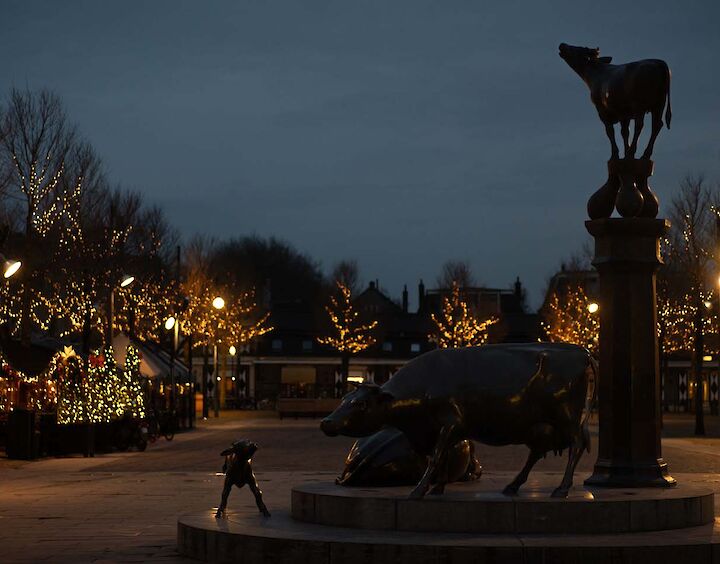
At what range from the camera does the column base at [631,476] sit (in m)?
15.6

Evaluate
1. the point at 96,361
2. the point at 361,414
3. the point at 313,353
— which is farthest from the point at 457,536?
the point at 313,353

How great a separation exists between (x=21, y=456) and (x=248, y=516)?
55.9ft

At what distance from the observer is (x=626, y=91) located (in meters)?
16.5

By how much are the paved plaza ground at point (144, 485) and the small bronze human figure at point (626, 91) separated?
6.11 meters

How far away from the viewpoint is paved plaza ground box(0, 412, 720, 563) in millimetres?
14812

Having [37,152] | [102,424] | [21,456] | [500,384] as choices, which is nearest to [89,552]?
[500,384]

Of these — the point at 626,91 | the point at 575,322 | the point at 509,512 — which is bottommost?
the point at 509,512

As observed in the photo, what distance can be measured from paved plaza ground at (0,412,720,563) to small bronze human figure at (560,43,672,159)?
6114 millimetres

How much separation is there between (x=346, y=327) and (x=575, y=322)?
69.8 ft

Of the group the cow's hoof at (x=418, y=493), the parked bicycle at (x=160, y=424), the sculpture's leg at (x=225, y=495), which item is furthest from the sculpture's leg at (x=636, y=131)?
the parked bicycle at (x=160, y=424)

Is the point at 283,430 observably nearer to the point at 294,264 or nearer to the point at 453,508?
the point at 453,508

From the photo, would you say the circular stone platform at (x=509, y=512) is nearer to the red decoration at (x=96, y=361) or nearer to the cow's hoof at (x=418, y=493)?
the cow's hoof at (x=418, y=493)

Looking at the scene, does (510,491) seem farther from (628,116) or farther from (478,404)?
(628,116)

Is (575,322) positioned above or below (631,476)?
above
